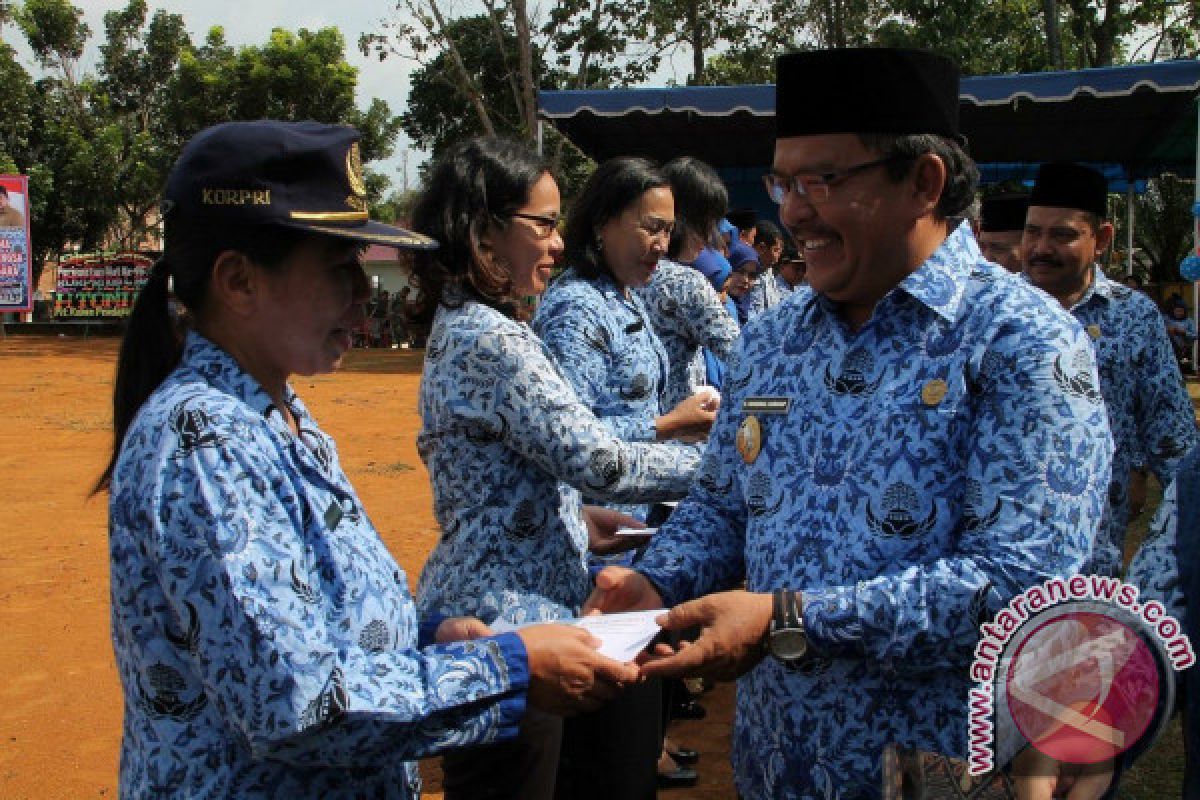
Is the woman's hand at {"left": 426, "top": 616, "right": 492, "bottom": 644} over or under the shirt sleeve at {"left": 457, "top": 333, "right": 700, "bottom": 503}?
under

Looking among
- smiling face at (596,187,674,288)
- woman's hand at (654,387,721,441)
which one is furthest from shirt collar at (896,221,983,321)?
smiling face at (596,187,674,288)

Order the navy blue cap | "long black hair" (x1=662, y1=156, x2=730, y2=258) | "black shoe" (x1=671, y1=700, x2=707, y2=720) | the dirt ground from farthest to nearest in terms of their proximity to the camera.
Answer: "long black hair" (x1=662, y1=156, x2=730, y2=258), "black shoe" (x1=671, y1=700, x2=707, y2=720), the dirt ground, the navy blue cap

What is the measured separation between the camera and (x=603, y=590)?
7.84 ft

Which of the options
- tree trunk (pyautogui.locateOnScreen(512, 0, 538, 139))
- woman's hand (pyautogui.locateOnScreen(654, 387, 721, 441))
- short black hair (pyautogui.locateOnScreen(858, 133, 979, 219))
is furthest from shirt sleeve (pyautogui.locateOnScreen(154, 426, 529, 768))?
tree trunk (pyautogui.locateOnScreen(512, 0, 538, 139))

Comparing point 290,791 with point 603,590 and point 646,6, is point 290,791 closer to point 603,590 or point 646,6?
point 603,590

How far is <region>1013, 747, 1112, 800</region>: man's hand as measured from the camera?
1.38m

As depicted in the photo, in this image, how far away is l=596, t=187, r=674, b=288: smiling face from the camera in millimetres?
3990

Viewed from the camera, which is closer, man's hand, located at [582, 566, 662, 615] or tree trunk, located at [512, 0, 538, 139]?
man's hand, located at [582, 566, 662, 615]

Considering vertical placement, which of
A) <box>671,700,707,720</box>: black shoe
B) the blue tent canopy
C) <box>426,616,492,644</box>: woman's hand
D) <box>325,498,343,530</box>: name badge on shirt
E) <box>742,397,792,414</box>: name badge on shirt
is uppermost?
the blue tent canopy

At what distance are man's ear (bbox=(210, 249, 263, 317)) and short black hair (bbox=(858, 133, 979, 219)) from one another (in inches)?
44.5

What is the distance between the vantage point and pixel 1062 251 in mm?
5062

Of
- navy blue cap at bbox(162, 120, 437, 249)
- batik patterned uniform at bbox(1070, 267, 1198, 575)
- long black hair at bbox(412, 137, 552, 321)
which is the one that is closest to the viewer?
navy blue cap at bbox(162, 120, 437, 249)

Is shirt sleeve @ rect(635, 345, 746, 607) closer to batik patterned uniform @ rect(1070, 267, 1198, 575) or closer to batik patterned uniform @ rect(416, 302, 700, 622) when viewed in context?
batik patterned uniform @ rect(416, 302, 700, 622)

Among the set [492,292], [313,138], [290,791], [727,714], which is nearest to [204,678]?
[290,791]
